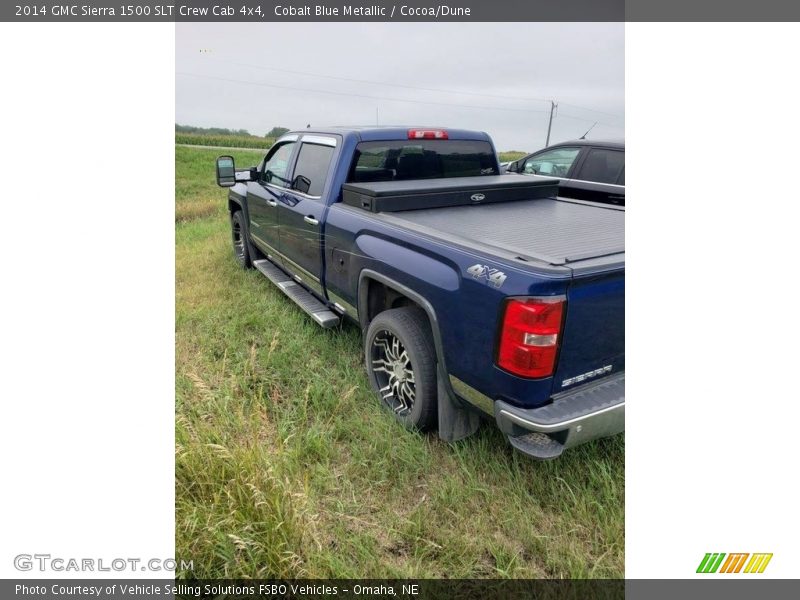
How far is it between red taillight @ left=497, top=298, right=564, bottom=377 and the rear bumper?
18 cm

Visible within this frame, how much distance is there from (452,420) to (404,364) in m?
0.48

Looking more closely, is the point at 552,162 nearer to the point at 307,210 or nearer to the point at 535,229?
the point at 307,210

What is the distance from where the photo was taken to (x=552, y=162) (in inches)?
258

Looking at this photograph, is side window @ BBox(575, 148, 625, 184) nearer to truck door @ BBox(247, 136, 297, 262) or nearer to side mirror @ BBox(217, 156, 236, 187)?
truck door @ BBox(247, 136, 297, 262)

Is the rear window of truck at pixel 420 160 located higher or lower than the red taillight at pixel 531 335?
higher

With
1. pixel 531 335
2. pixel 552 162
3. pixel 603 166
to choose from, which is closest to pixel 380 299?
pixel 531 335

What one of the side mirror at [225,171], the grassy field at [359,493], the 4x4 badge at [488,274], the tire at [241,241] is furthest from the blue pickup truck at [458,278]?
the tire at [241,241]

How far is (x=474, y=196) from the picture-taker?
3.97m

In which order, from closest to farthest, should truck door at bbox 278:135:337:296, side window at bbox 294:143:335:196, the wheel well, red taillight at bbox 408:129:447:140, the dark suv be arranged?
the wheel well, truck door at bbox 278:135:337:296, side window at bbox 294:143:335:196, red taillight at bbox 408:129:447:140, the dark suv

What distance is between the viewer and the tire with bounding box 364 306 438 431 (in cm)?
298

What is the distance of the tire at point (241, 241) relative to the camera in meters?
6.31

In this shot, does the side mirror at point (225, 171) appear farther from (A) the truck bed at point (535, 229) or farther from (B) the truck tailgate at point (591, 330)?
(B) the truck tailgate at point (591, 330)

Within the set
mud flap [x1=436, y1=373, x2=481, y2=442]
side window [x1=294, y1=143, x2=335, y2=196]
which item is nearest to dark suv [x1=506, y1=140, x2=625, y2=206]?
side window [x1=294, y1=143, x2=335, y2=196]

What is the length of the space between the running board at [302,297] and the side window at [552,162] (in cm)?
347
